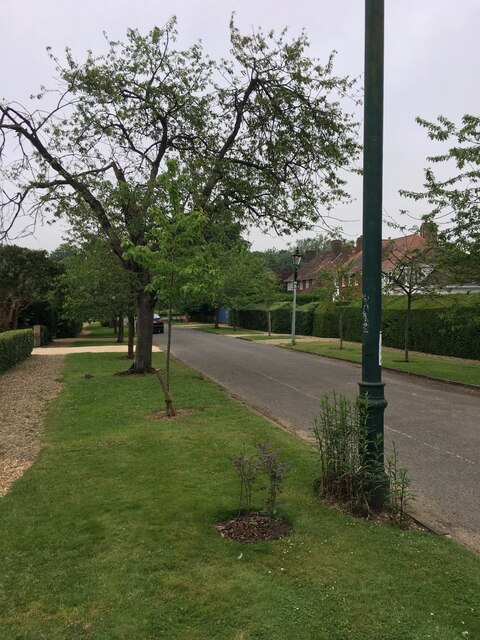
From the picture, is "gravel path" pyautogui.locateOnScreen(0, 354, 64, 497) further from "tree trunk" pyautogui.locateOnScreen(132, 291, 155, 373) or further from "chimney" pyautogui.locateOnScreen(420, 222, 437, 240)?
"chimney" pyautogui.locateOnScreen(420, 222, 437, 240)

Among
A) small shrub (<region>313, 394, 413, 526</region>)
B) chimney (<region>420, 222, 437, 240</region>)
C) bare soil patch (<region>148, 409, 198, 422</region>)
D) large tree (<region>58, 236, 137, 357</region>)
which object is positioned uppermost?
chimney (<region>420, 222, 437, 240</region>)

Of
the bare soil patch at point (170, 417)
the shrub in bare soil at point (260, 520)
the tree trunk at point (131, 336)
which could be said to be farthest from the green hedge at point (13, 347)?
the shrub in bare soil at point (260, 520)

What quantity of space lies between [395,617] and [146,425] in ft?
18.3

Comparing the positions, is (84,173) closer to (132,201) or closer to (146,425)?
(132,201)

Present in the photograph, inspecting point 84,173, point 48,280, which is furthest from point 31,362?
point 48,280

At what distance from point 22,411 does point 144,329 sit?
5.64 meters

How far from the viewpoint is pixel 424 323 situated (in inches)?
882

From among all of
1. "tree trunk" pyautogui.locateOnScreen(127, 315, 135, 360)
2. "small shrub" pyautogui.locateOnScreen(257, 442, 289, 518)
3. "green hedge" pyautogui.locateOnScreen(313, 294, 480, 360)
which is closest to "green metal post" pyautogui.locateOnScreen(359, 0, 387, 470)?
"small shrub" pyautogui.locateOnScreen(257, 442, 289, 518)

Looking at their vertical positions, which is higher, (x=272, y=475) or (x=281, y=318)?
(x=281, y=318)

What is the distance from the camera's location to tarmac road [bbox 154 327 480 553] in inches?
195

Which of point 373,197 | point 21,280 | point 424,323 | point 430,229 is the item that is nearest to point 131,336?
point 21,280

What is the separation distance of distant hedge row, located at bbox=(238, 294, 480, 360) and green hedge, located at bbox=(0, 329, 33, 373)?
12371 mm

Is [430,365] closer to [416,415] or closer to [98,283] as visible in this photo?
[416,415]

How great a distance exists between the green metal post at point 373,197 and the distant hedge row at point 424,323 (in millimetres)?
9381
